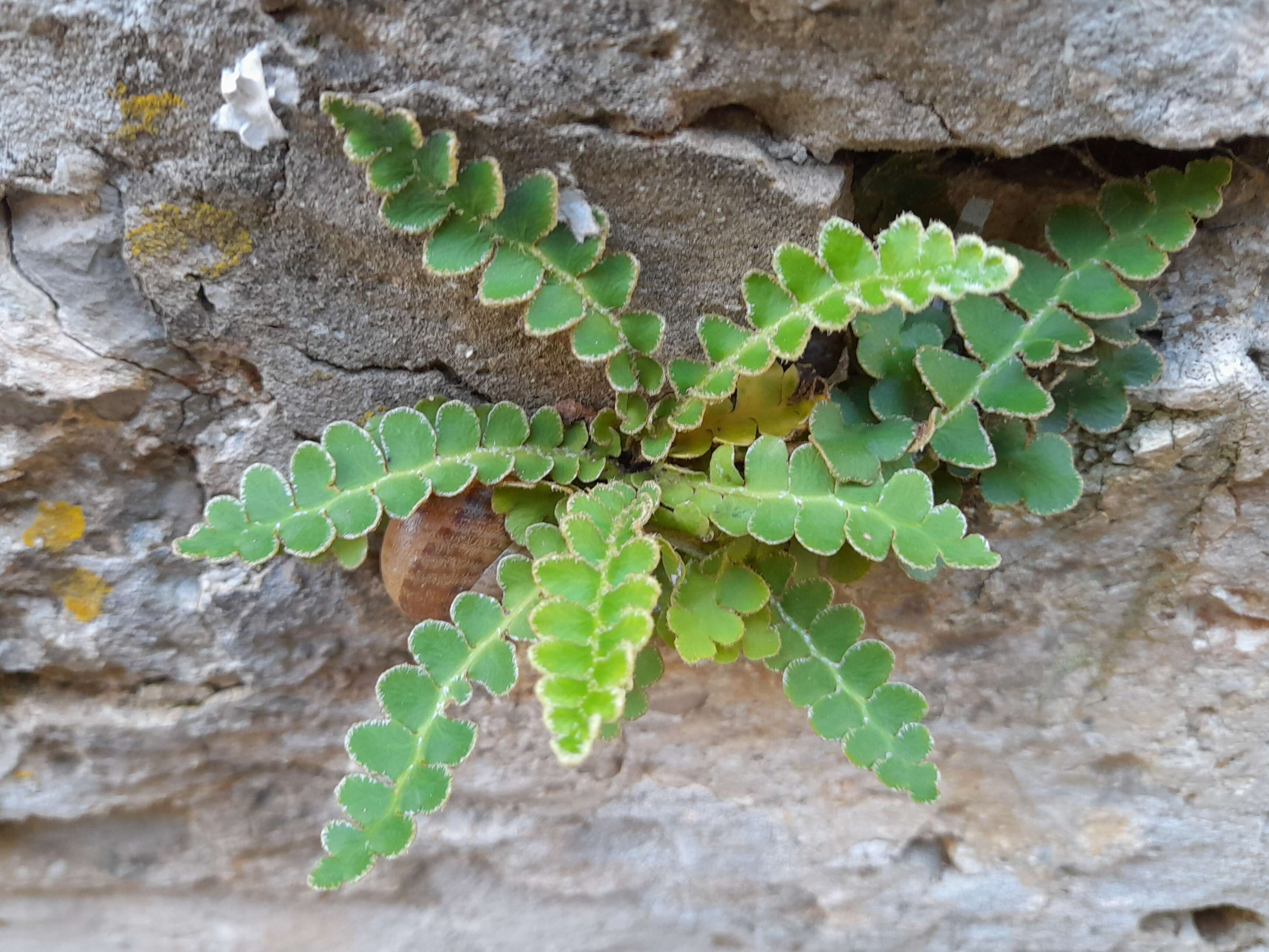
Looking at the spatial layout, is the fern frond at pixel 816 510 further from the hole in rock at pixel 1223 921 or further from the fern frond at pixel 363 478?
the hole in rock at pixel 1223 921

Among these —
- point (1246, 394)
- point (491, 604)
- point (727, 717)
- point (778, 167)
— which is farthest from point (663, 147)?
point (727, 717)

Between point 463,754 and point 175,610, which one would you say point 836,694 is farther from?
point 175,610

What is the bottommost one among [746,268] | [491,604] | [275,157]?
[491,604]

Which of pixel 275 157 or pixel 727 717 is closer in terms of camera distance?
pixel 275 157

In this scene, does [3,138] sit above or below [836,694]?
above

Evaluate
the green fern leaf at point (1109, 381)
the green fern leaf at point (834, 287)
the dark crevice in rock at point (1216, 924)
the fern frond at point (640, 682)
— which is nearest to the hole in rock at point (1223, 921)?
the dark crevice in rock at point (1216, 924)

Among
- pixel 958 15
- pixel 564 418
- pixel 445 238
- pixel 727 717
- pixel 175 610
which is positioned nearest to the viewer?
pixel 958 15

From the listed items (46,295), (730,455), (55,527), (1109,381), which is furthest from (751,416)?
(55,527)

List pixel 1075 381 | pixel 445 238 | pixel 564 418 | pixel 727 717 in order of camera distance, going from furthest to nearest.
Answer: pixel 727 717 → pixel 564 418 → pixel 1075 381 → pixel 445 238
